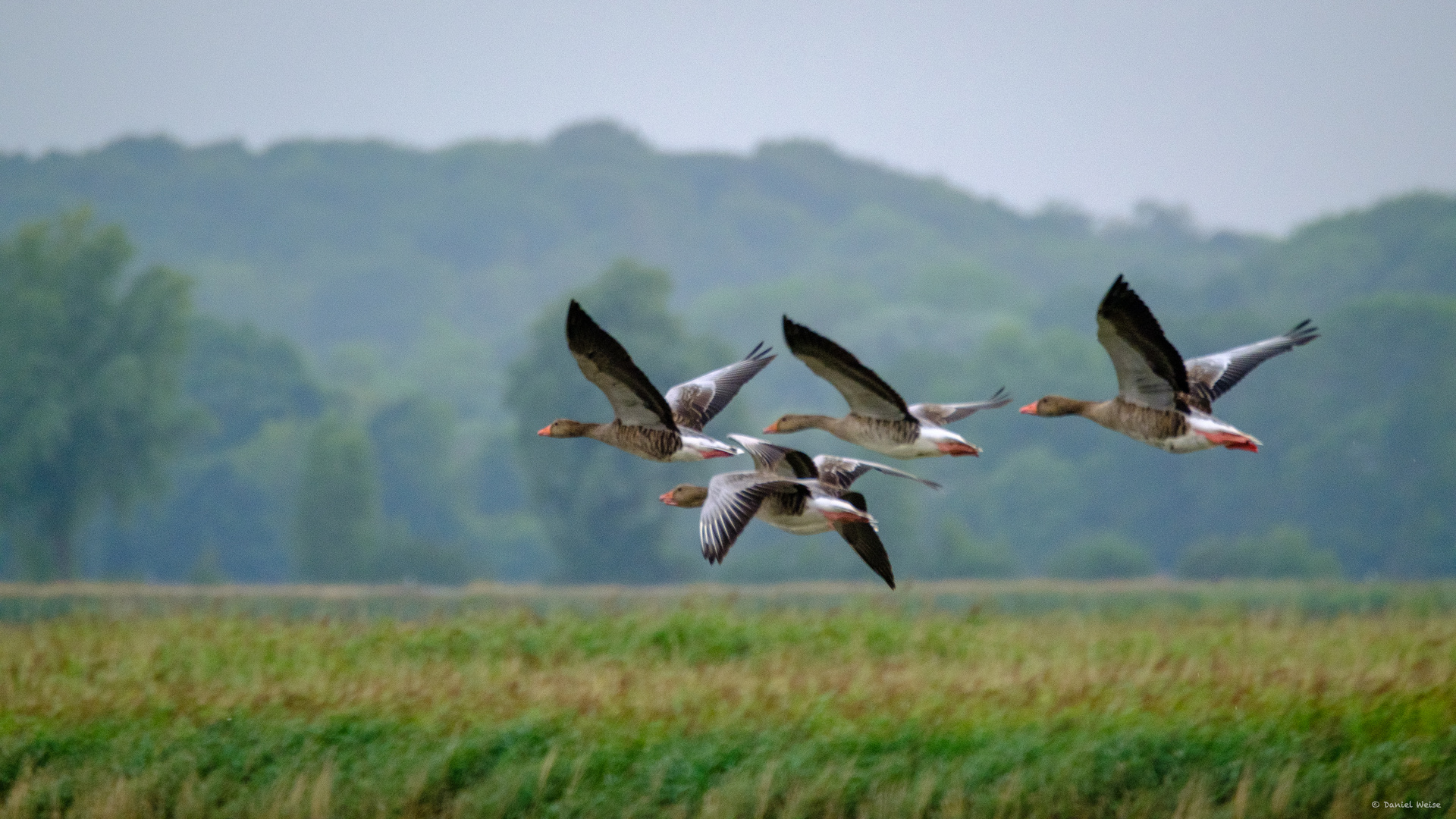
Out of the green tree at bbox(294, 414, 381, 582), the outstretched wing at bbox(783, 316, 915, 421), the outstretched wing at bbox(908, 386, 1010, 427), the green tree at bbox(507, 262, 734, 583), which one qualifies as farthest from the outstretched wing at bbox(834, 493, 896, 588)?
the green tree at bbox(294, 414, 381, 582)

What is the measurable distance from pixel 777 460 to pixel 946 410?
1178 millimetres

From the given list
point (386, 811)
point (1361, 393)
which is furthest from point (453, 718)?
point (1361, 393)

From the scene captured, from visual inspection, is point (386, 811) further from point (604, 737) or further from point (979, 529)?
point (979, 529)

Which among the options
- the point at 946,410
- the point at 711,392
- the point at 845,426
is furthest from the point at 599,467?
the point at 845,426

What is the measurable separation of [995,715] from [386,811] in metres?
8.02

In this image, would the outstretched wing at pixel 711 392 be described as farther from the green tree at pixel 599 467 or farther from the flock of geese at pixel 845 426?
the green tree at pixel 599 467

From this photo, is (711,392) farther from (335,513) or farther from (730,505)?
(335,513)

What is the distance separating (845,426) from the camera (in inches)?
300

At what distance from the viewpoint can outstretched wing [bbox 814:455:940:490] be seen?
7.67 m

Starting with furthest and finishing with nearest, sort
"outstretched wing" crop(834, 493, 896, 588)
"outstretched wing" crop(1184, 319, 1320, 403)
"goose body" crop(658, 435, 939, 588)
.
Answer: "outstretched wing" crop(1184, 319, 1320, 403), "outstretched wing" crop(834, 493, 896, 588), "goose body" crop(658, 435, 939, 588)

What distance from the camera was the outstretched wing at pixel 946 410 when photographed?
26.3 ft

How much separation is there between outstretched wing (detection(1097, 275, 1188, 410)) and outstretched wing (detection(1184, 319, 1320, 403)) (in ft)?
2.79

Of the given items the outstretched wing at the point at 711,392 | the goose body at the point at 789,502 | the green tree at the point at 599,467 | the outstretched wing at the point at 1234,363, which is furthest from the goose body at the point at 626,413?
the green tree at the point at 599,467

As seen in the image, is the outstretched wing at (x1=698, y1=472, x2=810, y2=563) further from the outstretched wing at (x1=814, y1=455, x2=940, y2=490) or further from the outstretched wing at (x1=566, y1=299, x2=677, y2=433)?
the outstretched wing at (x1=814, y1=455, x2=940, y2=490)
